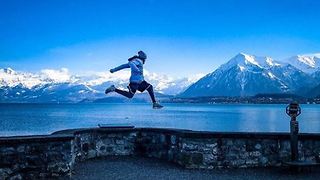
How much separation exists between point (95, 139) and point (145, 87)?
9.85 ft

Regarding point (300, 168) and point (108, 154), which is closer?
point (300, 168)

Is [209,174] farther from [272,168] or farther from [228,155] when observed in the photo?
[272,168]

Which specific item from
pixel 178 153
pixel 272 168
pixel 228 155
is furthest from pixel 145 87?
pixel 272 168

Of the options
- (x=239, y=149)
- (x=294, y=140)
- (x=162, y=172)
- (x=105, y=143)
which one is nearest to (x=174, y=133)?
(x=162, y=172)

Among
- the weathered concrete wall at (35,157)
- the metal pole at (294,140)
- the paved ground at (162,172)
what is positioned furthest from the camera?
the metal pole at (294,140)

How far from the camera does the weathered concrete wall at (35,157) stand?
1163 centimetres

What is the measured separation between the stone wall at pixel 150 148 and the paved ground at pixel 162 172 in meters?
0.45

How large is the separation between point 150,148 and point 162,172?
10.6ft

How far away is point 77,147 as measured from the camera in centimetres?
1516

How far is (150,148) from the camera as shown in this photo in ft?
53.5

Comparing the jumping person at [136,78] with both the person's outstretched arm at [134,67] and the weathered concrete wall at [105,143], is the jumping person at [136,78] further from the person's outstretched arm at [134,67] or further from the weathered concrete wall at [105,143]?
the weathered concrete wall at [105,143]

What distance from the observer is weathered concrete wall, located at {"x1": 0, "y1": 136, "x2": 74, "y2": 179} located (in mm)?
11633

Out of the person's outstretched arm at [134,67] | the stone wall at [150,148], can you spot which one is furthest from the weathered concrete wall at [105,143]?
the person's outstretched arm at [134,67]

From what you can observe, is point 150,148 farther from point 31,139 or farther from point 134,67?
point 31,139
